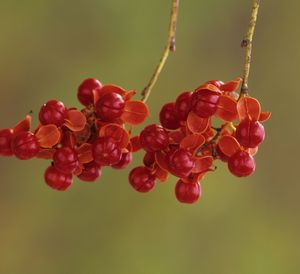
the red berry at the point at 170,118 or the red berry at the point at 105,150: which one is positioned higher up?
the red berry at the point at 170,118

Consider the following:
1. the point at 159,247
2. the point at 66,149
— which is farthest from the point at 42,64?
the point at 66,149

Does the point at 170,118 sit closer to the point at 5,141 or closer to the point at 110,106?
the point at 110,106

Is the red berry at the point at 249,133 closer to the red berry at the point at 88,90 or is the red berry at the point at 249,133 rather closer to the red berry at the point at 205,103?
the red berry at the point at 205,103

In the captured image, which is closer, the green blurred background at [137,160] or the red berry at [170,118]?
the red berry at [170,118]

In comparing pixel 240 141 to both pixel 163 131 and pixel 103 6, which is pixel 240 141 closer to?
pixel 163 131

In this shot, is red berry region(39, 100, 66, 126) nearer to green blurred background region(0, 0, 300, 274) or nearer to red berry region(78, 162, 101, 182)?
red berry region(78, 162, 101, 182)

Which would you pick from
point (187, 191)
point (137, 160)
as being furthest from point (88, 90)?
point (137, 160)

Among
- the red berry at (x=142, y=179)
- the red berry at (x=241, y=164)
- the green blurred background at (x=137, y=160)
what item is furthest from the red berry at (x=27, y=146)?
the green blurred background at (x=137, y=160)
